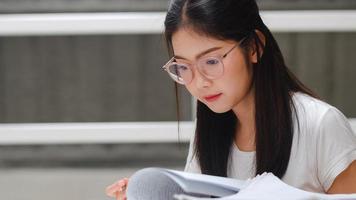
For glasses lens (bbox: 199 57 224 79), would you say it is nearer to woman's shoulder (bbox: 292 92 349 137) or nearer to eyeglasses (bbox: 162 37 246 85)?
eyeglasses (bbox: 162 37 246 85)

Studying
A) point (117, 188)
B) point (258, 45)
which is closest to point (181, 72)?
point (258, 45)

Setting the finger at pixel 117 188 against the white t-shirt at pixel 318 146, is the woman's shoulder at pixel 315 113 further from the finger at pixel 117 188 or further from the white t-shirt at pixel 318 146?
the finger at pixel 117 188

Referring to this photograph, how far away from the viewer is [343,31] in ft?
8.48

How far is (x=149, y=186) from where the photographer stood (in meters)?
0.82

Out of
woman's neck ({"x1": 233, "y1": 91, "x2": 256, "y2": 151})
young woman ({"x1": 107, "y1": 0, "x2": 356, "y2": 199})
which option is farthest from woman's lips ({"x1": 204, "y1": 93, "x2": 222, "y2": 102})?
woman's neck ({"x1": 233, "y1": 91, "x2": 256, "y2": 151})

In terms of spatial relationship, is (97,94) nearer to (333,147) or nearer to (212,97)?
(212,97)

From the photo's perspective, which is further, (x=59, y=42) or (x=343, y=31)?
(x=59, y=42)

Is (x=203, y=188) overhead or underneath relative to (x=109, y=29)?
underneath

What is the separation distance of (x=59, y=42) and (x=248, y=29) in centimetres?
200

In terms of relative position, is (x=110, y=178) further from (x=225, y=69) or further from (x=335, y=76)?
(x=225, y=69)

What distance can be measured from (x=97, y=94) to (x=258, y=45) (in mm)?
1961

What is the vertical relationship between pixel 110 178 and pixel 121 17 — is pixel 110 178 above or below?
below

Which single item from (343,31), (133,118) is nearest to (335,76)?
(343,31)

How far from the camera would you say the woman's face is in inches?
38.8
